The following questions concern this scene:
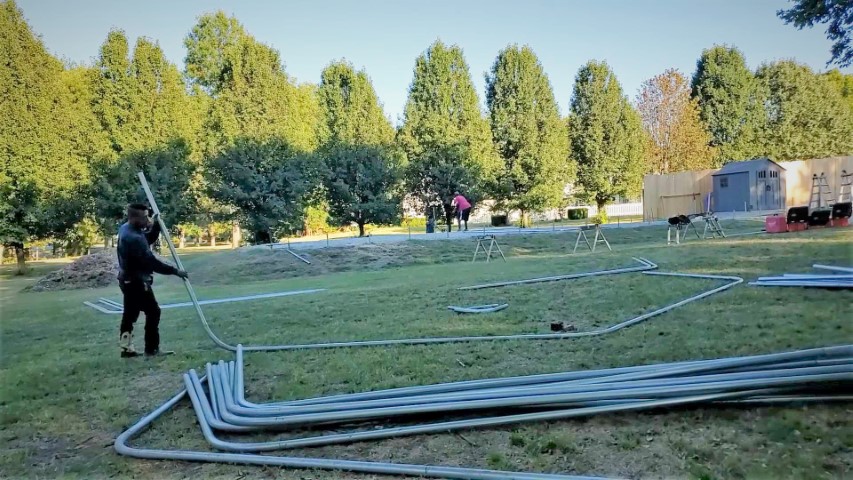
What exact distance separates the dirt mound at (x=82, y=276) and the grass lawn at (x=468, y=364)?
215 inches

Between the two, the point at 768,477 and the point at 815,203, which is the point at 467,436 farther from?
the point at 815,203

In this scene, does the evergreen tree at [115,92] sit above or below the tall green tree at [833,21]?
above

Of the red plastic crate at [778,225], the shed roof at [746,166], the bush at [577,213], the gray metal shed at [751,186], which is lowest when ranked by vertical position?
the red plastic crate at [778,225]

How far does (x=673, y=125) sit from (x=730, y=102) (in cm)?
403

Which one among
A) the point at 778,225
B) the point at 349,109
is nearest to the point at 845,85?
the point at 778,225

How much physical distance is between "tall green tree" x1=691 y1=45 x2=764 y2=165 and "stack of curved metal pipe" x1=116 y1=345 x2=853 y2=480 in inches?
1422

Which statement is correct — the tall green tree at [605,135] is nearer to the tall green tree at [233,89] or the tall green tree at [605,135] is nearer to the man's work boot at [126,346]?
the tall green tree at [233,89]

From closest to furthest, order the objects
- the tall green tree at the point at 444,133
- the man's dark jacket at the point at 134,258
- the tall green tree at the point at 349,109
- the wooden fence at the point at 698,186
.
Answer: the man's dark jacket at the point at 134,258 < the tall green tree at the point at 349,109 < the tall green tree at the point at 444,133 < the wooden fence at the point at 698,186

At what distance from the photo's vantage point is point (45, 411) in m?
4.05

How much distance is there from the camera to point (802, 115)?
1367 inches

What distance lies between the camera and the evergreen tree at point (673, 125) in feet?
111

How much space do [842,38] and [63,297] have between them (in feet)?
56.1

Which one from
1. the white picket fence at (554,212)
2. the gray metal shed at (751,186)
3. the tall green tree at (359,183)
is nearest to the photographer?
the tall green tree at (359,183)

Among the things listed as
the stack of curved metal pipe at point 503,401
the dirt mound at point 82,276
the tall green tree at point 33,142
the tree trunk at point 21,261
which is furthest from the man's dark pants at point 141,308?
the tree trunk at point 21,261
